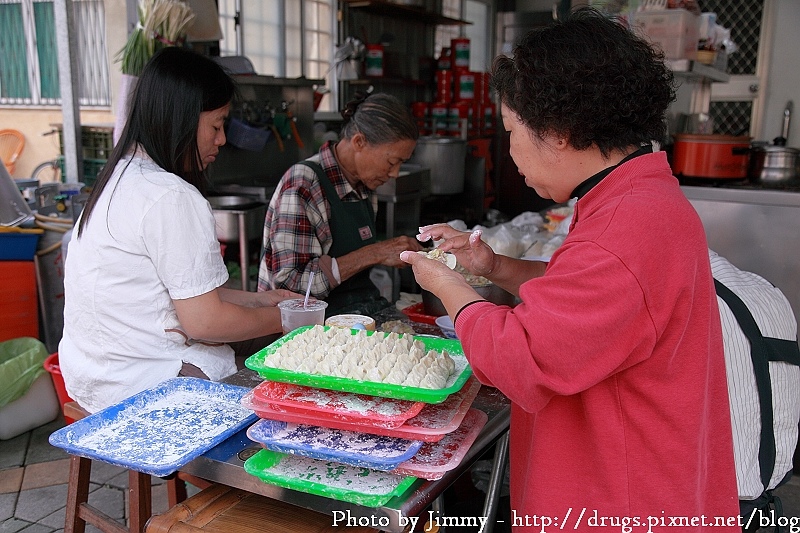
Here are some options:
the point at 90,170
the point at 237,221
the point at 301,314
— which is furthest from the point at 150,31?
the point at 301,314

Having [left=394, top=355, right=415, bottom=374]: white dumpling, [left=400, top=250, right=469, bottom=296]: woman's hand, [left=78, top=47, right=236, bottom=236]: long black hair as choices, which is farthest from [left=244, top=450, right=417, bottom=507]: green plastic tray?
[left=78, top=47, right=236, bottom=236]: long black hair

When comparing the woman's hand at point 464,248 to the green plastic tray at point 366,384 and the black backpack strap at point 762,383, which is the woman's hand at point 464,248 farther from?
the black backpack strap at point 762,383

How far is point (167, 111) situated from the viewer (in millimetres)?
2154

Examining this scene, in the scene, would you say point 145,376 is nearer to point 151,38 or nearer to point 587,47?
point 587,47

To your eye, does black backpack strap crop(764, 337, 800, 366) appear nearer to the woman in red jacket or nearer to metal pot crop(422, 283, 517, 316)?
the woman in red jacket

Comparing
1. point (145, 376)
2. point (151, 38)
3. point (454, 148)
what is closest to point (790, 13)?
point (454, 148)

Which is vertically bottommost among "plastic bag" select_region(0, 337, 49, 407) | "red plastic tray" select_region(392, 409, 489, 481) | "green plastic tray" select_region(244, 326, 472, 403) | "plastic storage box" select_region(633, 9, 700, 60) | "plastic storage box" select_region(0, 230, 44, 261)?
"plastic bag" select_region(0, 337, 49, 407)

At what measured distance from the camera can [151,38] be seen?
4402mm

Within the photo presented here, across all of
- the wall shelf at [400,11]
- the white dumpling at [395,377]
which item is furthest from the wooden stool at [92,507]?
the wall shelf at [400,11]

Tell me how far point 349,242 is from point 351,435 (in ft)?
5.59

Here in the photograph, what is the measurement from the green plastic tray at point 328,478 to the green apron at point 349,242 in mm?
1424

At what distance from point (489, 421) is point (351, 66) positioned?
5869 mm

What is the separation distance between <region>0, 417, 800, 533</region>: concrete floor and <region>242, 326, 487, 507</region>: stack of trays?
143 centimetres

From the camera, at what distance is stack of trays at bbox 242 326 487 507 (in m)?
1.39
